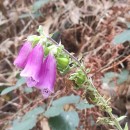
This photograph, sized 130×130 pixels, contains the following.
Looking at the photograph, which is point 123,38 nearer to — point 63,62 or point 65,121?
point 65,121

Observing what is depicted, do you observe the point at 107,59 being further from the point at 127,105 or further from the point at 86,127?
the point at 86,127

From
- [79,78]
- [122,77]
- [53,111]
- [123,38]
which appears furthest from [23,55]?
[122,77]

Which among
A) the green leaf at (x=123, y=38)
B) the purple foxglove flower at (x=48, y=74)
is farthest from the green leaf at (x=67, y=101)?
the purple foxglove flower at (x=48, y=74)

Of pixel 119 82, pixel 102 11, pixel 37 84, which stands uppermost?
pixel 37 84

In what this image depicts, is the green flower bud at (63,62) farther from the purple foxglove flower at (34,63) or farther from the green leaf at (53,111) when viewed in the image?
the green leaf at (53,111)

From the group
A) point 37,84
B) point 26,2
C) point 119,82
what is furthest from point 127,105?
point 26,2
